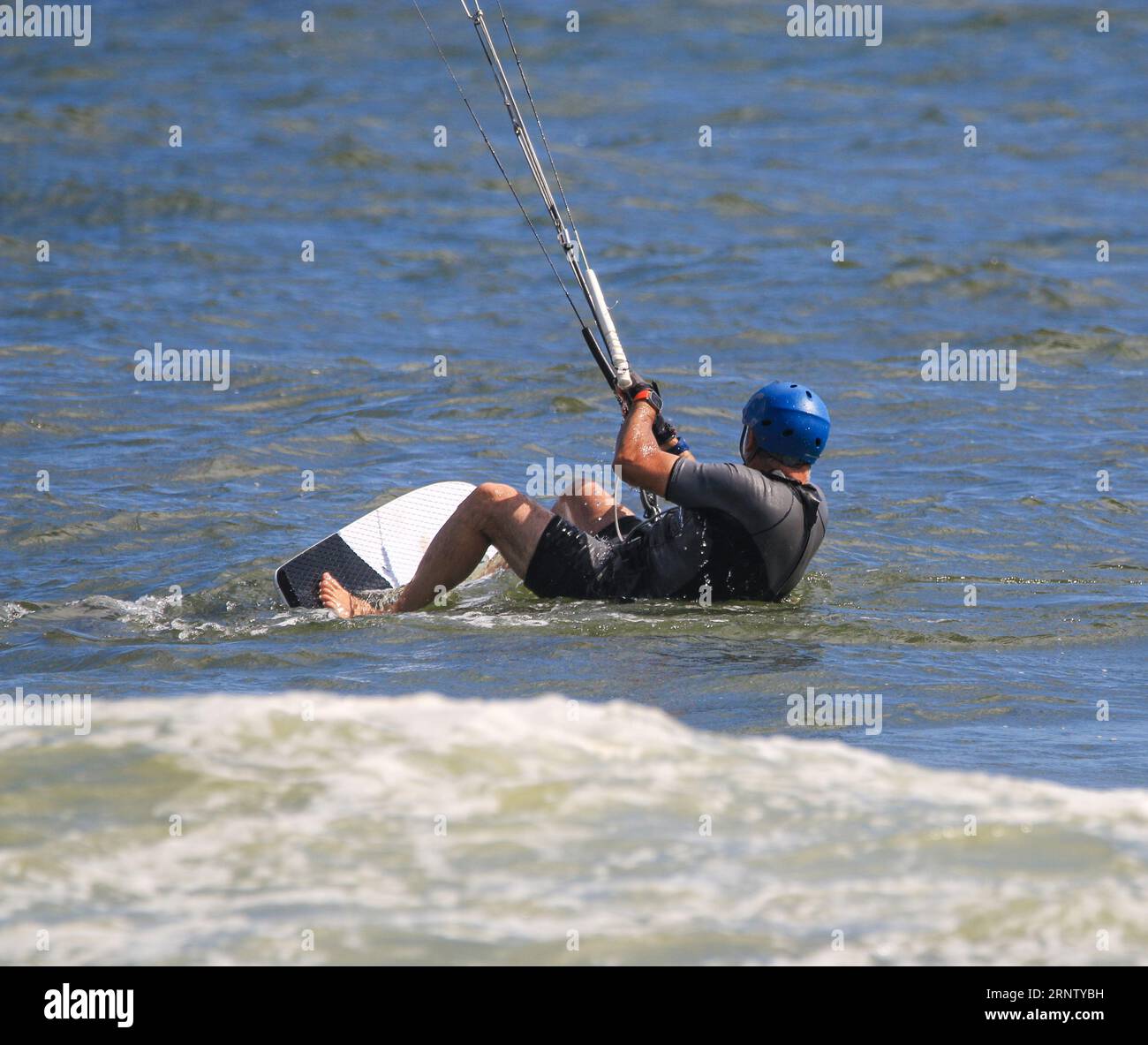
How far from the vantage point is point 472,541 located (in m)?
7.39

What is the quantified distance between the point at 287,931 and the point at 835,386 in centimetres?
951

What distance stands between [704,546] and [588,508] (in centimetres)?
106

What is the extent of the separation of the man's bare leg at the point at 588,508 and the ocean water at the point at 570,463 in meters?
0.45

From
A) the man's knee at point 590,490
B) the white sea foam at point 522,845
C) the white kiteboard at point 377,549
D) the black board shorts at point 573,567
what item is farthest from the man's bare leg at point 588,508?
the white sea foam at point 522,845

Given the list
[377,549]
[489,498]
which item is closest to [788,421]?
[489,498]

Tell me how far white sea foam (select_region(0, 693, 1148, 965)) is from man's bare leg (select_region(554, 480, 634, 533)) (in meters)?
3.35

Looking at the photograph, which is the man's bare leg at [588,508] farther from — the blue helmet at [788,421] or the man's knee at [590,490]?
the blue helmet at [788,421]

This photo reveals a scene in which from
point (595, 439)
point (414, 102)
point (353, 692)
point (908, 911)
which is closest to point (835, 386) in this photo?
point (595, 439)

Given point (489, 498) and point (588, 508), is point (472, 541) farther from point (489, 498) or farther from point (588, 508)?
point (588, 508)

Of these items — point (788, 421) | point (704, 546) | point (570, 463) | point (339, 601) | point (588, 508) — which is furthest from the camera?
point (570, 463)

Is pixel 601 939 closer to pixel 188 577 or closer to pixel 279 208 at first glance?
pixel 188 577

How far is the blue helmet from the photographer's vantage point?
22.5 ft

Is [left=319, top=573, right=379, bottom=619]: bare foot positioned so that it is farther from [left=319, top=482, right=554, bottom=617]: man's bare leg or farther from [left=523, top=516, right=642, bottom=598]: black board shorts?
[left=523, top=516, right=642, bottom=598]: black board shorts

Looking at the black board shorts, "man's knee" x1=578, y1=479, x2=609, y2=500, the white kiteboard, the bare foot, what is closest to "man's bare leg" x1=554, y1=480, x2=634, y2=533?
"man's knee" x1=578, y1=479, x2=609, y2=500
